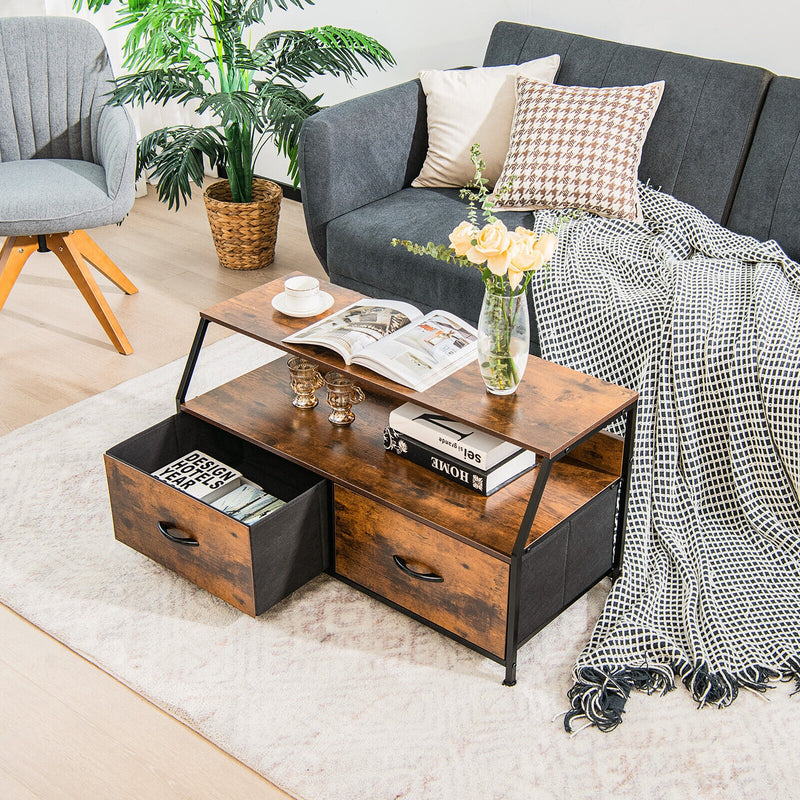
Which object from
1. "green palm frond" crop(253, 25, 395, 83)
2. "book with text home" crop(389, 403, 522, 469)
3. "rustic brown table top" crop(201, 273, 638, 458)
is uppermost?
"green palm frond" crop(253, 25, 395, 83)

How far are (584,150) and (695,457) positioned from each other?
0.92 meters

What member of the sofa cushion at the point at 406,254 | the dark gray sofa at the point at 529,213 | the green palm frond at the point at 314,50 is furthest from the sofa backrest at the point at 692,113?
the green palm frond at the point at 314,50

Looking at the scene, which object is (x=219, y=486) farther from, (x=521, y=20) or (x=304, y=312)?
(x=521, y=20)

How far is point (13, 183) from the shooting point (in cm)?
286

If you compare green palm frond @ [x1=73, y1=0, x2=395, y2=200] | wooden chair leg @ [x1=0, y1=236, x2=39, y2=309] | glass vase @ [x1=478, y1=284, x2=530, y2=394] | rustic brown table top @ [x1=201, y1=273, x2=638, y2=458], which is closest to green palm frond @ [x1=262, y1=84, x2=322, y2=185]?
green palm frond @ [x1=73, y1=0, x2=395, y2=200]

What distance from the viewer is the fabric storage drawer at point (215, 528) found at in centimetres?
184

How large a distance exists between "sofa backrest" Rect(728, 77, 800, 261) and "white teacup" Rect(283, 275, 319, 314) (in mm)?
1229

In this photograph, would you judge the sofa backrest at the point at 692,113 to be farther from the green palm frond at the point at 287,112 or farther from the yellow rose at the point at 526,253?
the yellow rose at the point at 526,253

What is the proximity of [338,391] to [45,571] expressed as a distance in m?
0.70

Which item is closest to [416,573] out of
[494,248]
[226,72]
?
[494,248]

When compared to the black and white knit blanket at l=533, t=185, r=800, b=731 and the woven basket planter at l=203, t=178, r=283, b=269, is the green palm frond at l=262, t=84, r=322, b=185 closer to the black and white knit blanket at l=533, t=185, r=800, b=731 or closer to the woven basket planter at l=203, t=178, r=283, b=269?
the woven basket planter at l=203, t=178, r=283, b=269

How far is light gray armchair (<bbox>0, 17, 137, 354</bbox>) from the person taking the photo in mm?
2881

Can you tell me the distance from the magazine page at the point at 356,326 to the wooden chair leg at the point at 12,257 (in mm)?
1311

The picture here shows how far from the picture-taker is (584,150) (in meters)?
2.65
